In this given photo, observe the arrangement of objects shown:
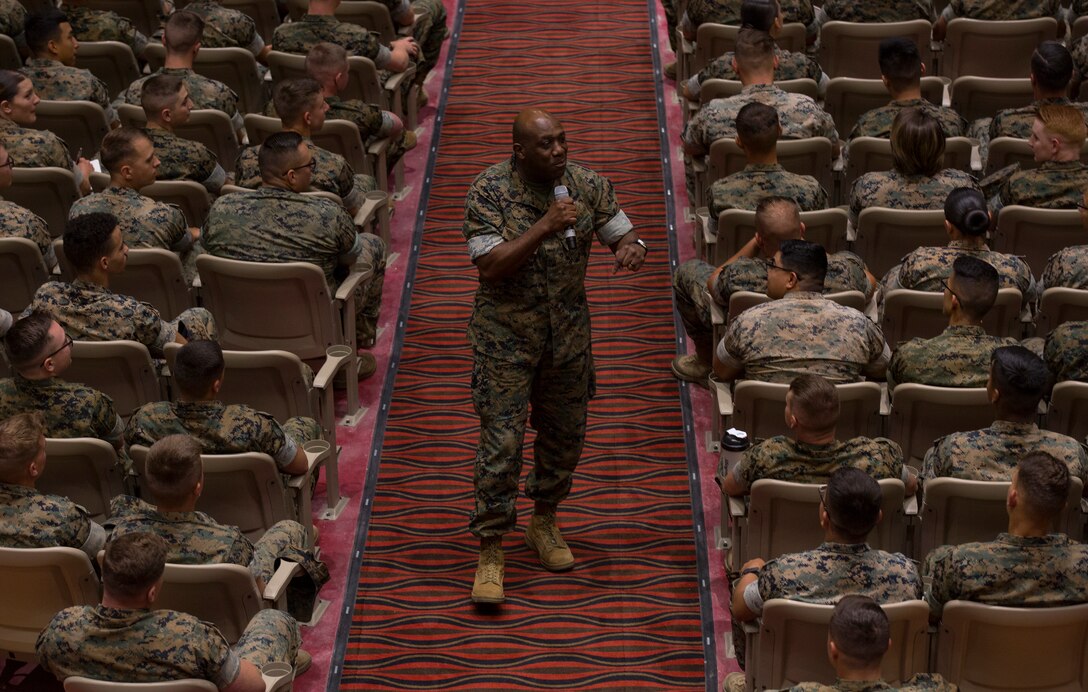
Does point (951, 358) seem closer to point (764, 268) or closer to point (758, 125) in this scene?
point (764, 268)

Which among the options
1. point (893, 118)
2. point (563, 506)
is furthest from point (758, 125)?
point (563, 506)

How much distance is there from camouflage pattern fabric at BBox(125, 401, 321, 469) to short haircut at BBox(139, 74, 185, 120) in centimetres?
213

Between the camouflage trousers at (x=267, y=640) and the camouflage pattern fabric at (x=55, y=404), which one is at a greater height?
the camouflage pattern fabric at (x=55, y=404)

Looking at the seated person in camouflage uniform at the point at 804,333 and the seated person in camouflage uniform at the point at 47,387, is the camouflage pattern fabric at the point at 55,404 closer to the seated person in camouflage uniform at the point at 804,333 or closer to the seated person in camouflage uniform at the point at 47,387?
the seated person in camouflage uniform at the point at 47,387

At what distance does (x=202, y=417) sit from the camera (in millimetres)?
5277

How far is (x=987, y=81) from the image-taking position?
7.45 metres

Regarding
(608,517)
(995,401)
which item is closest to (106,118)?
(608,517)

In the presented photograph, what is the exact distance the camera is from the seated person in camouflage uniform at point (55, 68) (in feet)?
25.3

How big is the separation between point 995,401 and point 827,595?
98 centimetres

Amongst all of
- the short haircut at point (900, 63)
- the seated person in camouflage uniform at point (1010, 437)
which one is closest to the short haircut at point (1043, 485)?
the seated person in camouflage uniform at point (1010, 437)

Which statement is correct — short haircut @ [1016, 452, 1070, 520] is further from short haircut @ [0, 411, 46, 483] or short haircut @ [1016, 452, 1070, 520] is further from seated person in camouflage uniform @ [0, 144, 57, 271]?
seated person in camouflage uniform @ [0, 144, 57, 271]

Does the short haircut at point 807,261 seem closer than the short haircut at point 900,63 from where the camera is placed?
Yes

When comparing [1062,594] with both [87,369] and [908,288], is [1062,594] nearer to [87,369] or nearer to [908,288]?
[908,288]

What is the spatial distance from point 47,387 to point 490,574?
170 centimetres
